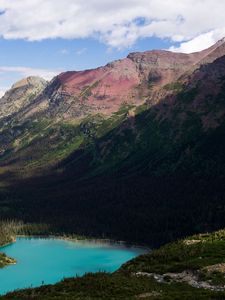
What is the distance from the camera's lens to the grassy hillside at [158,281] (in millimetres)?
67125

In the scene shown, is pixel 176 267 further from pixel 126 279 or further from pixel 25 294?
pixel 25 294

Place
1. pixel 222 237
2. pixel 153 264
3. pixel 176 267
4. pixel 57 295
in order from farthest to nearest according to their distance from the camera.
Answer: pixel 222 237, pixel 153 264, pixel 176 267, pixel 57 295

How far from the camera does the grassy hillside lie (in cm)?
6712

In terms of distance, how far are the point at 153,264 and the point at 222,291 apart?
24.1 m

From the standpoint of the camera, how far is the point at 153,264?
89.3 meters

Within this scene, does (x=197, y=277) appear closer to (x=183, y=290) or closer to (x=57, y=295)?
(x=183, y=290)

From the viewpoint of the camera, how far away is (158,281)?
7669 centimetres

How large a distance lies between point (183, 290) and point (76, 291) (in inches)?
599

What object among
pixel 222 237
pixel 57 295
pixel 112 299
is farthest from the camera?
pixel 222 237

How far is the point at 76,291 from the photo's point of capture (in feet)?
230

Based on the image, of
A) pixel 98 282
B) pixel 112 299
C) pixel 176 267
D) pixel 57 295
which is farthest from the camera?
pixel 176 267

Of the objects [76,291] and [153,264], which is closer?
[76,291]

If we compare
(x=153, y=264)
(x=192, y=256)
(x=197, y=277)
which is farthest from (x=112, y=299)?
(x=192, y=256)

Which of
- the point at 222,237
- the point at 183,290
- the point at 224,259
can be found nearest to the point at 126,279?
the point at 183,290
